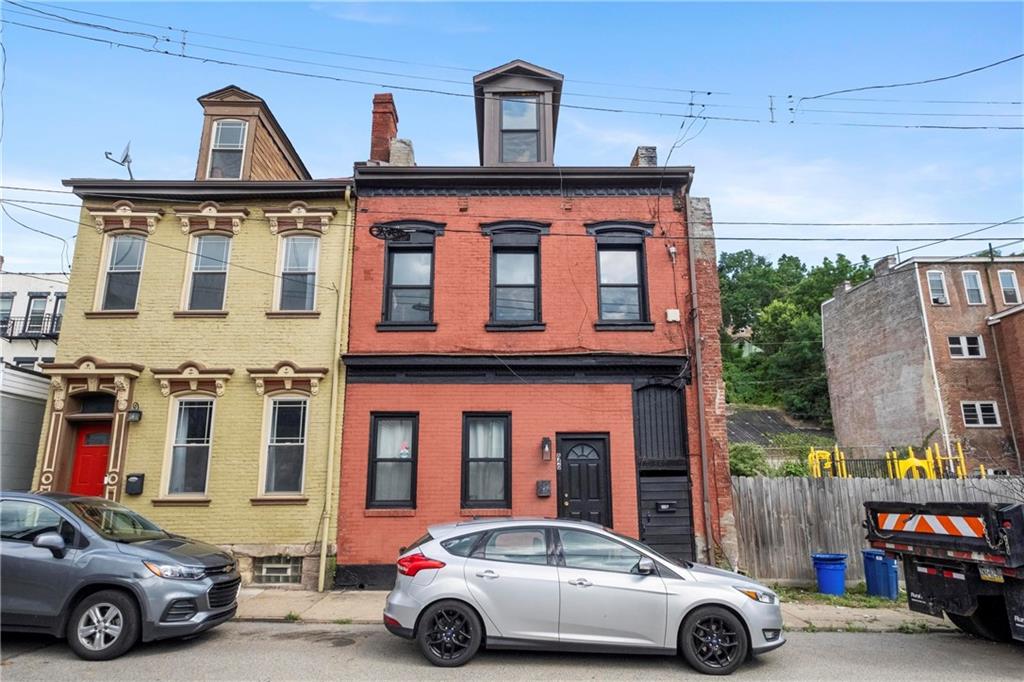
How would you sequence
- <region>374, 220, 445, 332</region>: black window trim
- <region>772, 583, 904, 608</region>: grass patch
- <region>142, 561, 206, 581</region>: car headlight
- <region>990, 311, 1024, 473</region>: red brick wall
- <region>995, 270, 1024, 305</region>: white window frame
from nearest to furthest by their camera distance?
<region>142, 561, 206, 581</region>: car headlight < <region>772, 583, 904, 608</region>: grass patch < <region>374, 220, 445, 332</region>: black window trim < <region>990, 311, 1024, 473</region>: red brick wall < <region>995, 270, 1024, 305</region>: white window frame

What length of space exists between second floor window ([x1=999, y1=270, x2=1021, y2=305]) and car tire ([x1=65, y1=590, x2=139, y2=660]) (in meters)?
34.2

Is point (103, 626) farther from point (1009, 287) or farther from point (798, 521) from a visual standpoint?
point (1009, 287)

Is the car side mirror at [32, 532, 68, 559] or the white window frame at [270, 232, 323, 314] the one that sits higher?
the white window frame at [270, 232, 323, 314]

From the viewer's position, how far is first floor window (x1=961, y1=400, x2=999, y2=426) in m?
25.2

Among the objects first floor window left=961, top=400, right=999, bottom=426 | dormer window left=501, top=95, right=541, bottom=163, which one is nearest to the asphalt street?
dormer window left=501, top=95, right=541, bottom=163

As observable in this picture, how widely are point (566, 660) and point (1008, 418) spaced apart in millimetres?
28239

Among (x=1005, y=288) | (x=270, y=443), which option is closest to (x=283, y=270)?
(x=270, y=443)

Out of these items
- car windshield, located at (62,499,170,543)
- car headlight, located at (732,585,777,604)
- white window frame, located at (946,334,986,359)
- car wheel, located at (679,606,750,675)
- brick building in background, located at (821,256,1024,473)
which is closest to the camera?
car wheel, located at (679,606,750,675)

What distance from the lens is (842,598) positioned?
9797mm

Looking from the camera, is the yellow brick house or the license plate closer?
the license plate

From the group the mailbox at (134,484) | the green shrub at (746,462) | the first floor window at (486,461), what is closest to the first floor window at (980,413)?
the green shrub at (746,462)

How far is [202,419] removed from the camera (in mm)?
11391

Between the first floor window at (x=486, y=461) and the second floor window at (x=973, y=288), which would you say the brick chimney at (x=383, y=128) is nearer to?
the first floor window at (x=486, y=461)

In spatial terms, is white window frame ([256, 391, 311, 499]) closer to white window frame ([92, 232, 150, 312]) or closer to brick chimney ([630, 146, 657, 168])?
white window frame ([92, 232, 150, 312])
